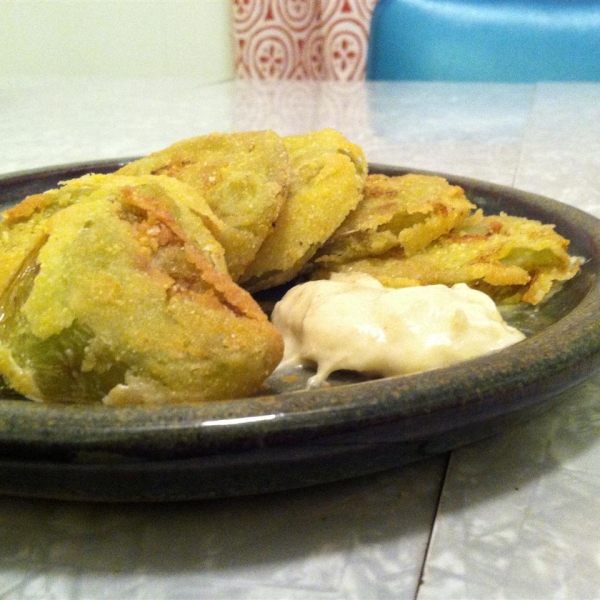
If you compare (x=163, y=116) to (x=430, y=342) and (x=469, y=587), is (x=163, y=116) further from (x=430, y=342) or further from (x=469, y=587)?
(x=469, y=587)

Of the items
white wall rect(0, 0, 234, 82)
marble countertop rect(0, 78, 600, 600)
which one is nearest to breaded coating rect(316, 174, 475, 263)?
marble countertop rect(0, 78, 600, 600)

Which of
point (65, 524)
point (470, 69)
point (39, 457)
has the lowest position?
point (470, 69)

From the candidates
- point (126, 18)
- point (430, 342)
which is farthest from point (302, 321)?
point (126, 18)

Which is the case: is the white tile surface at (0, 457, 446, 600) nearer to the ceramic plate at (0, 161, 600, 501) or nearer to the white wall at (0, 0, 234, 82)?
the ceramic plate at (0, 161, 600, 501)

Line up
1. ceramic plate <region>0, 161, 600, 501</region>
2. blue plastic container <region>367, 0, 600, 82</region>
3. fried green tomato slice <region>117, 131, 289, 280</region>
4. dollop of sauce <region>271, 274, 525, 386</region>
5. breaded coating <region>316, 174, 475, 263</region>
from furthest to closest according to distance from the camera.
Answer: blue plastic container <region>367, 0, 600, 82</region> → breaded coating <region>316, 174, 475, 263</region> → fried green tomato slice <region>117, 131, 289, 280</region> → dollop of sauce <region>271, 274, 525, 386</region> → ceramic plate <region>0, 161, 600, 501</region>

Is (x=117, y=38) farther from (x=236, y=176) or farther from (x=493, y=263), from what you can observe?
(x=493, y=263)

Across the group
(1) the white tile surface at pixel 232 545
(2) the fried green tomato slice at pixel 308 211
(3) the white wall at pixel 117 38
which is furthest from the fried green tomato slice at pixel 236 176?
(3) the white wall at pixel 117 38
